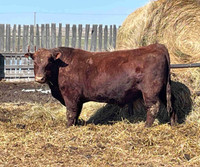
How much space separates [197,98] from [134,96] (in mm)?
1252

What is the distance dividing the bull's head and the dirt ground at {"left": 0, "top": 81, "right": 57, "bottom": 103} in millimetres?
3335

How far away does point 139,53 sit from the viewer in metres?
5.98

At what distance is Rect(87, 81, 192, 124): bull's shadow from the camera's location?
6.41 meters

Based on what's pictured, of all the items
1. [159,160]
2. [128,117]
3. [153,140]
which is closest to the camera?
[159,160]

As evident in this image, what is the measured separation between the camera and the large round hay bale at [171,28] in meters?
6.94

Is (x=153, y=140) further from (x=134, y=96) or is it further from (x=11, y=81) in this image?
(x=11, y=81)

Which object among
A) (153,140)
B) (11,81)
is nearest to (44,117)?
(153,140)

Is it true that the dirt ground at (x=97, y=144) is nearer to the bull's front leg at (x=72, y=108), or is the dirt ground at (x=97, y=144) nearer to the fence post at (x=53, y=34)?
the bull's front leg at (x=72, y=108)

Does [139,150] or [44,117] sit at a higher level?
[139,150]

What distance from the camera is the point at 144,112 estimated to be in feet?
22.6

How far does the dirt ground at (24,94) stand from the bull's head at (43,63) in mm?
3335

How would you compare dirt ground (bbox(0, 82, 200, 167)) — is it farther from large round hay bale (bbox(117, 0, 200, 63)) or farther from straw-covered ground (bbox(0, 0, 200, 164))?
large round hay bale (bbox(117, 0, 200, 63))

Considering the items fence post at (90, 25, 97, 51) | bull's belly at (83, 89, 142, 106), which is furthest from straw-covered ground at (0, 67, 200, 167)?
fence post at (90, 25, 97, 51)

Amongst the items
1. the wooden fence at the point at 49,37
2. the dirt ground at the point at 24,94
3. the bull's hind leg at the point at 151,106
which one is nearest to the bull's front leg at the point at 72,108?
the bull's hind leg at the point at 151,106
